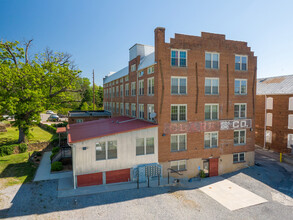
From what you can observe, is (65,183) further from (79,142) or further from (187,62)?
(187,62)

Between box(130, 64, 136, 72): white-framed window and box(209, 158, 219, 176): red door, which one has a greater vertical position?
box(130, 64, 136, 72): white-framed window

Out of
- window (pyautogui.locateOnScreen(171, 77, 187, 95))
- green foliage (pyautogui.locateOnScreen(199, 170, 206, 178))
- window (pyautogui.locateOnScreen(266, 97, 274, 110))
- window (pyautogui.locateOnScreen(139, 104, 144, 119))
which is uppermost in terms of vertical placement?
window (pyautogui.locateOnScreen(171, 77, 187, 95))

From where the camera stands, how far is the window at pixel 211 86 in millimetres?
21092

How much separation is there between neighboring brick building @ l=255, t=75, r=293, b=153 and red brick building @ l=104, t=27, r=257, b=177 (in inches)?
405

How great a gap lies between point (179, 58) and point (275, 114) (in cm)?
2150

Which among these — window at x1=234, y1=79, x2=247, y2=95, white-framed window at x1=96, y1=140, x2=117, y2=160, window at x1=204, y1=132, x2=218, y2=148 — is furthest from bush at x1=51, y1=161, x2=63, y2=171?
window at x1=234, y1=79, x2=247, y2=95

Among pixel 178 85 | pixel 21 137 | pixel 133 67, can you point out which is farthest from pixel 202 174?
pixel 21 137

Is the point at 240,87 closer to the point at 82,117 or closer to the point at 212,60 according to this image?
the point at 212,60

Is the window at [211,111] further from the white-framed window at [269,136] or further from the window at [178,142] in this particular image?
the white-framed window at [269,136]

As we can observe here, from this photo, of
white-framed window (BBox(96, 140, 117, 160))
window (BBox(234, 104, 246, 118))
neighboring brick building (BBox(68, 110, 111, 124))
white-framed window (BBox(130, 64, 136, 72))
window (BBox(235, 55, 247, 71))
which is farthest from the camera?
neighboring brick building (BBox(68, 110, 111, 124))

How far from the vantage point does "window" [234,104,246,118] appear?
22.5 metres

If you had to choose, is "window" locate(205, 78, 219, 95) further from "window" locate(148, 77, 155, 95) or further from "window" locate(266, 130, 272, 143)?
"window" locate(266, 130, 272, 143)

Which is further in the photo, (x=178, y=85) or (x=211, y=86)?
(x=211, y=86)

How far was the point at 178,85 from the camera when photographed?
1991 centimetres
